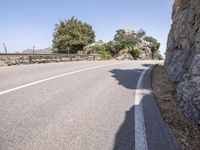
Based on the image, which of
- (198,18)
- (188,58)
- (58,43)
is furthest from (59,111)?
(58,43)

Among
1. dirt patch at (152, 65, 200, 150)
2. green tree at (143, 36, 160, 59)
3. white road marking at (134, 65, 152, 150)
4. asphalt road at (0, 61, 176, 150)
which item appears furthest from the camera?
green tree at (143, 36, 160, 59)

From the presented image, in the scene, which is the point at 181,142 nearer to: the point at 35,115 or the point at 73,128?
the point at 73,128

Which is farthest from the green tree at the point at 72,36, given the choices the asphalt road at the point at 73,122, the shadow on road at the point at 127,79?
the asphalt road at the point at 73,122

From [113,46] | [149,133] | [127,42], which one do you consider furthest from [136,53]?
[149,133]

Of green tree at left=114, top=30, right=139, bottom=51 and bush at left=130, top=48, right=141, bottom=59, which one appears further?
bush at left=130, top=48, right=141, bottom=59

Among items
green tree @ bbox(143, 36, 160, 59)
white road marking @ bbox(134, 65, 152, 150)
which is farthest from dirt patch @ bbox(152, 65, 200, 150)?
green tree @ bbox(143, 36, 160, 59)

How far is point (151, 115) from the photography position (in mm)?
6402

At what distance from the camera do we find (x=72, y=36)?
2275 inches

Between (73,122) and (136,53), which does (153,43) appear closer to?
(136,53)

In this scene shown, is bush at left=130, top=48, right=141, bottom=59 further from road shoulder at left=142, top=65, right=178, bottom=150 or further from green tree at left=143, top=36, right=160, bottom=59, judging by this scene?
road shoulder at left=142, top=65, right=178, bottom=150

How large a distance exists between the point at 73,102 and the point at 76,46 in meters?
50.4

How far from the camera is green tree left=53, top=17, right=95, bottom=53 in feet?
183

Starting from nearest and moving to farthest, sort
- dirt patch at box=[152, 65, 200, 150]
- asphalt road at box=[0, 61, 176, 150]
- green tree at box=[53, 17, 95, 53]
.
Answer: asphalt road at box=[0, 61, 176, 150] → dirt patch at box=[152, 65, 200, 150] → green tree at box=[53, 17, 95, 53]

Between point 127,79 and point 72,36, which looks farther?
point 72,36
